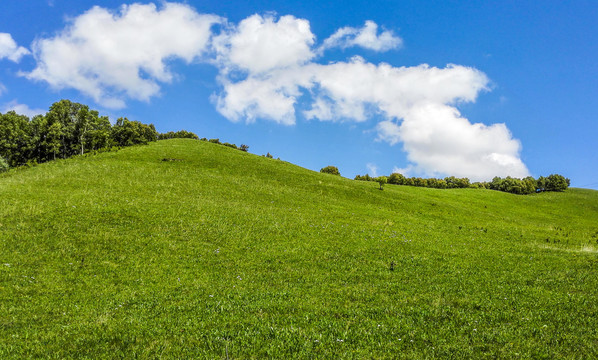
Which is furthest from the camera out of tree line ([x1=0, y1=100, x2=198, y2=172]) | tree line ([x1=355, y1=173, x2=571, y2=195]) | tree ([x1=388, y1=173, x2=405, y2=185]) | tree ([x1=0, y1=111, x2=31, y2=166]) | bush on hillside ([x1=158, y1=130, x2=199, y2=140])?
bush on hillside ([x1=158, y1=130, x2=199, y2=140])

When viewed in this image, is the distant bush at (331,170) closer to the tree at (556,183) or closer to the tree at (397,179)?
the tree at (397,179)

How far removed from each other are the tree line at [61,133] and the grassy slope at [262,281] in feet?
193

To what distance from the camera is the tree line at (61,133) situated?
286 ft

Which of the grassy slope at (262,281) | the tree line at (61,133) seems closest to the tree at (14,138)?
the tree line at (61,133)

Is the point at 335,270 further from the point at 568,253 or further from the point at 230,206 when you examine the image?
the point at 568,253

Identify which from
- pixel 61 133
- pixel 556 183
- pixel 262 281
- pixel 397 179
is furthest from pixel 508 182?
pixel 61 133

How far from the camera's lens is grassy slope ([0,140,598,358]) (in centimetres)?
995

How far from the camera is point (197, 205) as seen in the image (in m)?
30.7

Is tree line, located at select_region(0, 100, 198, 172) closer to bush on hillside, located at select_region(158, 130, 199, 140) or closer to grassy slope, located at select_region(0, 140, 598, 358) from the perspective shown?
bush on hillside, located at select_region(158, 130, 199, 140)

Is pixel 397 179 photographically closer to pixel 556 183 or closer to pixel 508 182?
pixel 508 182

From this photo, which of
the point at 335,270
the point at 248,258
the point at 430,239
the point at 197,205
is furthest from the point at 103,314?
the point at 430,239

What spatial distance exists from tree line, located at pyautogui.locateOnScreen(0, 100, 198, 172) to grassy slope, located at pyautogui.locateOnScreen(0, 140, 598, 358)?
5883 centimetres

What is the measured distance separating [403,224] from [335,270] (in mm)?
17138

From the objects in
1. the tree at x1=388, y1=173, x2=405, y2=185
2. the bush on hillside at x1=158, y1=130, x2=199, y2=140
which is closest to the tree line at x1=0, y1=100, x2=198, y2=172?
the bush on hillside at x1=158, y1=130, x2=199, y2=140
